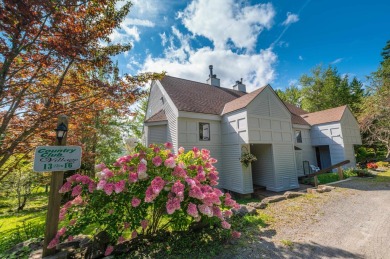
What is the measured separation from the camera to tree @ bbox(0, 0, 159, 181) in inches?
137

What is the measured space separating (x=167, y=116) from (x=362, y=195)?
11320 millimetres

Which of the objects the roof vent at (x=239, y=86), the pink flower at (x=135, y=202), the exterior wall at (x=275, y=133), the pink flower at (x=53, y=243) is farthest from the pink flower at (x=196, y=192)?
the roof vent at (x=239, y=86)

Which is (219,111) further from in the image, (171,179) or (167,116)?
(171,179)

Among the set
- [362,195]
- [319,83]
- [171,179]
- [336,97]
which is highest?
[319,83]

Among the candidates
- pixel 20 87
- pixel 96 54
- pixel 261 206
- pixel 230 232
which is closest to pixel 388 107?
pixel 261 206

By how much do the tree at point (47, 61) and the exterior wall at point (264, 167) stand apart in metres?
9.96

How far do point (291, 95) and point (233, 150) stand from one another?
30.2 metres

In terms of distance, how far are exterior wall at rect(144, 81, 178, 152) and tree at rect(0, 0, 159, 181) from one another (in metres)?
5.86

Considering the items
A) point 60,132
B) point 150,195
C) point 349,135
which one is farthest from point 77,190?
point 349,135

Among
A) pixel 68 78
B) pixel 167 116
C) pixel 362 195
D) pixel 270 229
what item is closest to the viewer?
pixel 270 229

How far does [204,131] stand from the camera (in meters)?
11.8

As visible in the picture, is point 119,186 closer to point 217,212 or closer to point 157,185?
point 157,185

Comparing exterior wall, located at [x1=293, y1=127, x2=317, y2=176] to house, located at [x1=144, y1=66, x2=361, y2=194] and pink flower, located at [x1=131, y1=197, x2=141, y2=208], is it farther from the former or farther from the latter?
pink flower, located at [x1=131, y1=197, x2=141, y2=208]

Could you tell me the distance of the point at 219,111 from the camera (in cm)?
1277
